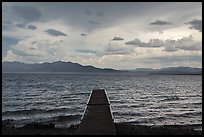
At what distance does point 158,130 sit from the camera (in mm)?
13250

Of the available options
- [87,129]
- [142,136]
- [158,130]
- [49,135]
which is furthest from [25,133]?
[158,130]

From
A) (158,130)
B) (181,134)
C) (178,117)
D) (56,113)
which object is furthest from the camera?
(56,113)

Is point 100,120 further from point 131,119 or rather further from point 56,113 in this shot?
point 56,113

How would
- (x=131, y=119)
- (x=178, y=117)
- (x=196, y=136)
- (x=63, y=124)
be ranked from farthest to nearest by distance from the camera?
(x=178, y=117) → (x=131, y=119) → (x=63, y=124) → (x=196, y=136)

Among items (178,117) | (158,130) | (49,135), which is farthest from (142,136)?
(178,117)

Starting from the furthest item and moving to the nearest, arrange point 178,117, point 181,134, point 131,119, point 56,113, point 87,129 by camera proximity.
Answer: point 56,113, point 178,117, point 131,119, point 181,134, point 87,129

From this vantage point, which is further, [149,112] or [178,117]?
[149,112]

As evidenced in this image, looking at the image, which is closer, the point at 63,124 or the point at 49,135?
the point at 49,135

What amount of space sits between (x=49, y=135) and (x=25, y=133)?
4.18 ft

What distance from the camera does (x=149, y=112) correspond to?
2253cm

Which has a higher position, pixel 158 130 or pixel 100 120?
pixel 100 120

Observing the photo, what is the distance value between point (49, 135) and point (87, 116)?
6.15ft

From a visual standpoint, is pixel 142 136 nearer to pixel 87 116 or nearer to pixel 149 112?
pixel 87 116

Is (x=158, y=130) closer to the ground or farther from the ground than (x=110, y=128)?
closer to the ground
